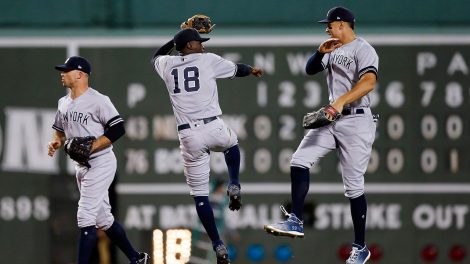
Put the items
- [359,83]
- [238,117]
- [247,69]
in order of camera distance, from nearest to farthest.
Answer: [359,83] < [247,69] < [238,117]

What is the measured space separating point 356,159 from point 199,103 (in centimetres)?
146

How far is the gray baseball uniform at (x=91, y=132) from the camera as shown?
12211mm

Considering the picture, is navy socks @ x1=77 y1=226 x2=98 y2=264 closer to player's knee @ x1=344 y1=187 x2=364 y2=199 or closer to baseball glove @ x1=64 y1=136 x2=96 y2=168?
baseball glove @ x1=64 y1=136 x2=96 y2=168

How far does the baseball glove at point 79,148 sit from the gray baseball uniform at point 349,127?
1.77 metres

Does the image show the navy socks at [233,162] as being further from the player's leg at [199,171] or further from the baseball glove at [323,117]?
the baseball glove at [323,117]

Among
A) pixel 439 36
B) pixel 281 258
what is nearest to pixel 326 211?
pixel 281 258

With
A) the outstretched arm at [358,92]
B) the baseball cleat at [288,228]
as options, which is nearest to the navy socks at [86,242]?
the baseball cleat at [288,228]

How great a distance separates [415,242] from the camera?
1545 cm

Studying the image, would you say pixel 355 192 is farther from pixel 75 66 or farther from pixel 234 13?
pixel 234 13

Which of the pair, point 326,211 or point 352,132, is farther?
point 326,211

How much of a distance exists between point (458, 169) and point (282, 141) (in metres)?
1.96

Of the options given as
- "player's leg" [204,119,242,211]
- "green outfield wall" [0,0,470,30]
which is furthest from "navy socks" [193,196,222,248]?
"green outfield wall" [0,0,470,30]

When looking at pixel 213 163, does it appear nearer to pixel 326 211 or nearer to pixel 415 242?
pixel 326 211

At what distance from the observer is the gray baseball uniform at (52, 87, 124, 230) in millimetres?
12211
